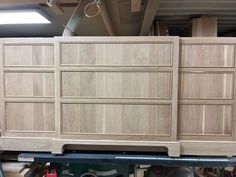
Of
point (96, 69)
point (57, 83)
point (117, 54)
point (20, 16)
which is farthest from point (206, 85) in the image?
point (20, 16)

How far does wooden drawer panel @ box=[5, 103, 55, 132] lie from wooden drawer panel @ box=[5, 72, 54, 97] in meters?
0.07

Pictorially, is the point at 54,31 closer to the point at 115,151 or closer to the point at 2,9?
the point at 2,9

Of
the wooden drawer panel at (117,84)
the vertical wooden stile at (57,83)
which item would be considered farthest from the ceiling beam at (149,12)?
the vertical wooden stile at (57,83)

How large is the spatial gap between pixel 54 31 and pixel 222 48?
9.68ft

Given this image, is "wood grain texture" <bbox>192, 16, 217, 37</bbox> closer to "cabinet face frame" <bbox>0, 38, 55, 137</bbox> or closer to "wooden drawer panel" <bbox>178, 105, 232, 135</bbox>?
"wooden drawer panel" <bbox>178, 105, 232, 135</bbox>

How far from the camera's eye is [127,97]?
1.25 m

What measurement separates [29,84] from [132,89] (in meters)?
0.67

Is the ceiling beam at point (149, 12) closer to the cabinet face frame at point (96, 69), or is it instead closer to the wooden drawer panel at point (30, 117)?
the cabinet face frame at point (96, 69)

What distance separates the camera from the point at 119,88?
1.25 metres

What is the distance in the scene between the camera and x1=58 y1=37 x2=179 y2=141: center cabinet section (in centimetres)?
123

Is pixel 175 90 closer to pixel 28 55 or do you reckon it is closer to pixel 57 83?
pixel 57 83

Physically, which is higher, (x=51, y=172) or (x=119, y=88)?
(x=119, y=88)

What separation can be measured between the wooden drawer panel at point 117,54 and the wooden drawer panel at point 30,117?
1.11 ft

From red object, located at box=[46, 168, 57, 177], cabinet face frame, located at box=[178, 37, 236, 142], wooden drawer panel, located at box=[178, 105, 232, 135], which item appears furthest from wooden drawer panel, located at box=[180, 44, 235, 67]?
red object, located at box=[46, 168, 57, 177]
